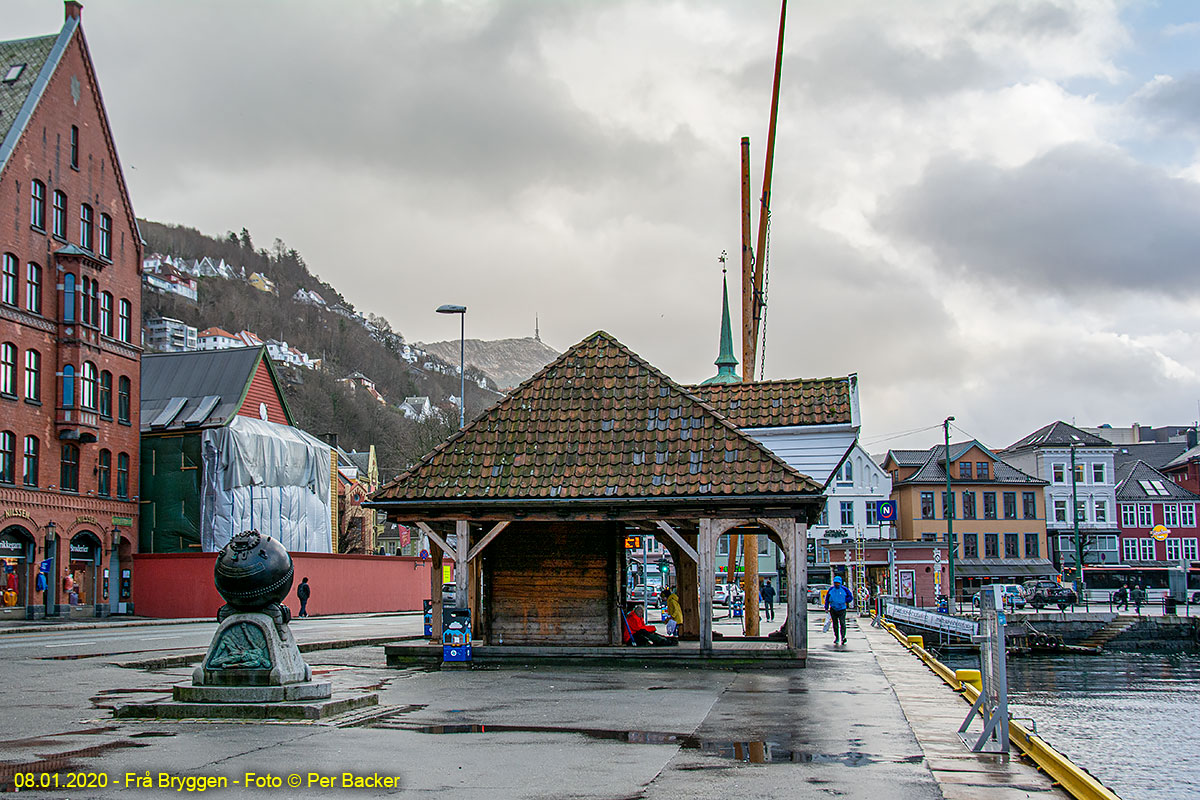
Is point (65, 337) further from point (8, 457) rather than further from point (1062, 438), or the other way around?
point (1062, 438)

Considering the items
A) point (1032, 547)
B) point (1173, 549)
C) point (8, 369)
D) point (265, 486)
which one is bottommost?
point (1173, 549)

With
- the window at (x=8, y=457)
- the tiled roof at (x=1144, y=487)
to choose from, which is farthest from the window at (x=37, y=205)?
the tiled roof at (x=1144, y=487)

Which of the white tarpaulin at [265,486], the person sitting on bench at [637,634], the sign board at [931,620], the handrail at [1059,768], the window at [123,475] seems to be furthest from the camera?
the white tarpaulin at [265,486]

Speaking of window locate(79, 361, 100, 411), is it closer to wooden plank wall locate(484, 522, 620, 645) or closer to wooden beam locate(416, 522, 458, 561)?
wooden beam locate(416, 522, 458, 561)

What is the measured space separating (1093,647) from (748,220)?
38.6m

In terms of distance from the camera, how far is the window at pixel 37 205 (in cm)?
4556

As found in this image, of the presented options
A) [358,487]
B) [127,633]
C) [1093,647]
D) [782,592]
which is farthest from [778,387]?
[358,487]

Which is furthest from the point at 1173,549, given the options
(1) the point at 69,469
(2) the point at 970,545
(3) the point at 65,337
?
(3) the point at 65,337

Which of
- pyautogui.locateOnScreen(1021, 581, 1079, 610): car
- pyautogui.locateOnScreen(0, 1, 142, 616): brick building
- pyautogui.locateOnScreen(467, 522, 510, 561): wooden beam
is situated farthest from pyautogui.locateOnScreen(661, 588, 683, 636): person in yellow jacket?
pyautogui.locateOnScreen(1021, 581, 1079, 610): car

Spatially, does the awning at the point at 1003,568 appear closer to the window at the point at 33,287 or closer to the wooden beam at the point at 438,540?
the window at the point at 33,287

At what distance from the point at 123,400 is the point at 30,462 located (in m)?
6.88

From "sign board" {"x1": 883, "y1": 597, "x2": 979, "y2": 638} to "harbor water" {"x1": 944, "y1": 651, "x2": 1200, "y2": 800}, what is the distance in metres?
1.30

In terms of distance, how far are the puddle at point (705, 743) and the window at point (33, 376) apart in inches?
1521

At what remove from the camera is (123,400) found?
169 ft
